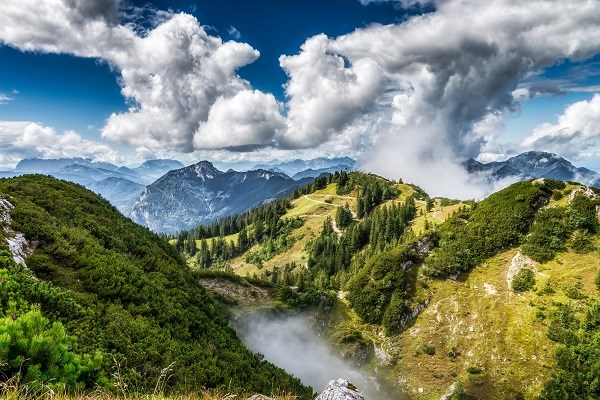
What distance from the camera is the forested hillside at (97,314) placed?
32.3 ft

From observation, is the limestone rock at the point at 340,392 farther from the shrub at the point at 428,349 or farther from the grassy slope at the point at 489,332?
the shrub at the point at 428,349

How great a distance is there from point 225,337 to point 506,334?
140ft

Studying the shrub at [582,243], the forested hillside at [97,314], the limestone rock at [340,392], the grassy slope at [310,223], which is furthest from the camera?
the grassy slope at [310,223]

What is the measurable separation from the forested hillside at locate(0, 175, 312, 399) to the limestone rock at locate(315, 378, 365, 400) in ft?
16.3

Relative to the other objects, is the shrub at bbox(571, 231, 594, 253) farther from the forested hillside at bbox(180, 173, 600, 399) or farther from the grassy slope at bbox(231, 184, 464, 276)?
the grassy slope at bbox(231, 184, 464, 276)

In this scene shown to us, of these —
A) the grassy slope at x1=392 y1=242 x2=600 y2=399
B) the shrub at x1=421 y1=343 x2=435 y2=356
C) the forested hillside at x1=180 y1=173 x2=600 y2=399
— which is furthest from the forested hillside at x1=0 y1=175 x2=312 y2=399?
the shrub at x1=421 y1=343 x2=435 y2=356

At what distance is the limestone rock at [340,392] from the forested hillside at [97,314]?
16.3 feet

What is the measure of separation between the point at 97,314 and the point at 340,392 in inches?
515

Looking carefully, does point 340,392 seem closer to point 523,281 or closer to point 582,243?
point 523,281

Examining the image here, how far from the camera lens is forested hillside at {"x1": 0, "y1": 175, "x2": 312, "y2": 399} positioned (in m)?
9.84

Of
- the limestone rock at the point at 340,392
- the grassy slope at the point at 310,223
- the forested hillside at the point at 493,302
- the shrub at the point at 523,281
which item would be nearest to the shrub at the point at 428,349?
the forested hillside at the point at 493,302

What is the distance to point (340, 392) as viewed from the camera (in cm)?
1079

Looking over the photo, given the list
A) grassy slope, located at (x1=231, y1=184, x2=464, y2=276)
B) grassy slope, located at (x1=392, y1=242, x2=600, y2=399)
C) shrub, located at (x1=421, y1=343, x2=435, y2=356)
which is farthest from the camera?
grassy slope, located at (x1=231, y1=184, x2=464, y2=276)

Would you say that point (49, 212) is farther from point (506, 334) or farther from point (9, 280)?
point (506, 334)
